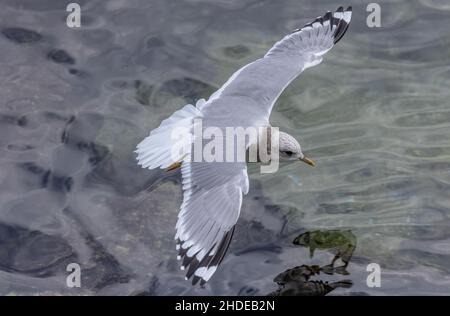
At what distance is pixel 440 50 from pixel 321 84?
101cm

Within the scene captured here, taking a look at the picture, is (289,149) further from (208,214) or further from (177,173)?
(208,214)

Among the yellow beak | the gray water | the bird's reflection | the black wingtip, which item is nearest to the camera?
the black wingtip

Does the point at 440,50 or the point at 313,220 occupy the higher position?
the point at 440,50

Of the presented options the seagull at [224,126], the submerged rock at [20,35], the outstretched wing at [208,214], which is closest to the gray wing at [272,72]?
the seagull at [224,126]

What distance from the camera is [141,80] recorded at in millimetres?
5973

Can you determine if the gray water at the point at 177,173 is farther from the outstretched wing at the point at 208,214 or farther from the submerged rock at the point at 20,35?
the outstretched wing at the point at 208,214

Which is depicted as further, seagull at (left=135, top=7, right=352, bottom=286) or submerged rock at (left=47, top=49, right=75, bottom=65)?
submerged rock at (left=47, top=49, right=75, bottom=65)

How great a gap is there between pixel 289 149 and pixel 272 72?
61 cm

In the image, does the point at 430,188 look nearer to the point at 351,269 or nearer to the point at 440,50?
the point at 351,269

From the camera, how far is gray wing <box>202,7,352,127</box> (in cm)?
508

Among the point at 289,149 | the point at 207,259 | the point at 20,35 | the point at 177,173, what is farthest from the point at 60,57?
the point at 207,259

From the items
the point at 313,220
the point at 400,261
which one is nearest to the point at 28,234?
the point at 313,220

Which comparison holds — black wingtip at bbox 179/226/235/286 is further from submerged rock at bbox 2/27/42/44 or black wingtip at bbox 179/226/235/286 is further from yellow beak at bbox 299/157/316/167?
submerged rock at bbox 2/27/42/44

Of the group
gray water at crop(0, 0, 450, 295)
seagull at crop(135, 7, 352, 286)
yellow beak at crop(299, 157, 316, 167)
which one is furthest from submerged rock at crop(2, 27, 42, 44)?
yellow beak at crop(299, 157, 316, 167)
